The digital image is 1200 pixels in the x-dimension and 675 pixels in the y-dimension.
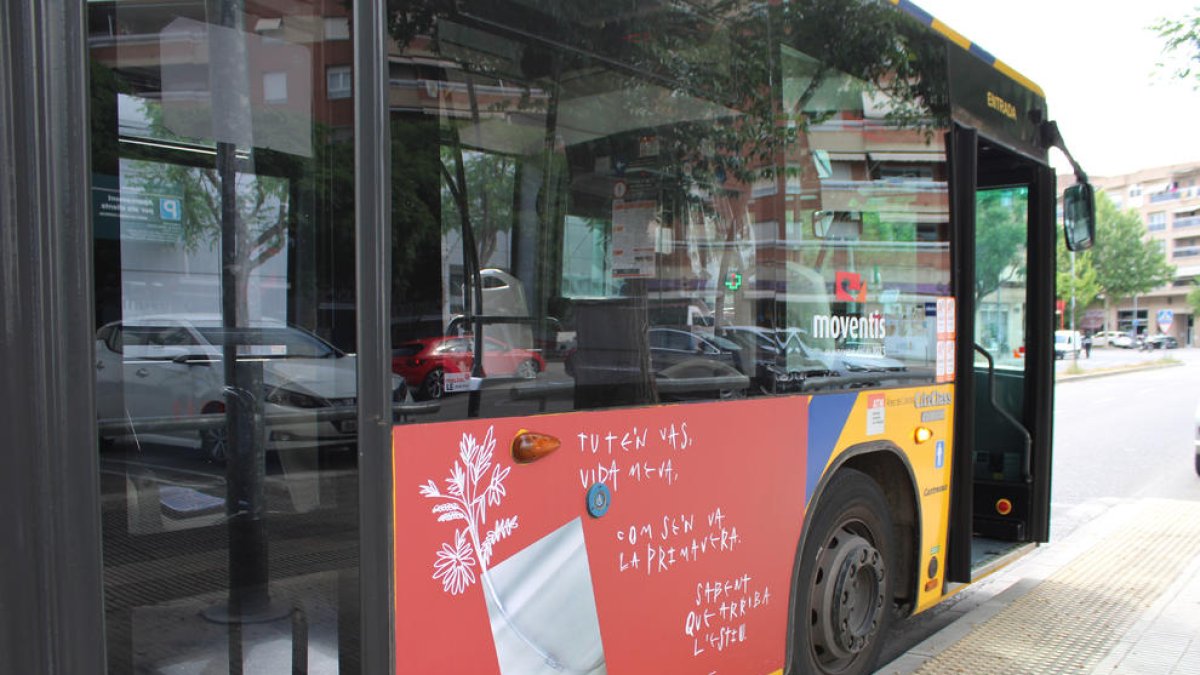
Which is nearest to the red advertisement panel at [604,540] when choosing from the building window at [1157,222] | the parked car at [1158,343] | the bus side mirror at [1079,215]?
the bus side mirror at [1079,215]

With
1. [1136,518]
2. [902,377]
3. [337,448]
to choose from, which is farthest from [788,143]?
[1136,518]

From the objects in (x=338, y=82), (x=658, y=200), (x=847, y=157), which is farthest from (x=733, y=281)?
(x=338, y=82)

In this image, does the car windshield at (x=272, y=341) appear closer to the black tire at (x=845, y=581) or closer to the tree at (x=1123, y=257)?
the black tire at (x=845, y=581)

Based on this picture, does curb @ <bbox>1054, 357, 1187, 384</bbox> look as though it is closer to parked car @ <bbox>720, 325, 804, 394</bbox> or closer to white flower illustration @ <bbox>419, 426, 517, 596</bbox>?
parked car @ <bbox>720, 325, 804, 394</bbox>

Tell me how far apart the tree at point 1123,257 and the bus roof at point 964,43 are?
63178 mm

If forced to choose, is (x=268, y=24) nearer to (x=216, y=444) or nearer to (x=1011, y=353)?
(x=216, y=444)

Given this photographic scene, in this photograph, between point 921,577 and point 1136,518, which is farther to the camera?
point 1136,518

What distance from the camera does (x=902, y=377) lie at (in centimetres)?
390

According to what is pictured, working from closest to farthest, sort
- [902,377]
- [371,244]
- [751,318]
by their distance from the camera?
[371,244]
[751,318]
[902,377]

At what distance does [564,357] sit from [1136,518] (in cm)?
782

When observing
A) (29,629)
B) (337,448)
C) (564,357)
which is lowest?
(29,629)

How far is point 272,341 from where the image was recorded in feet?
6.41

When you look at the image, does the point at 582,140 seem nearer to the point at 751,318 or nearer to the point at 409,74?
the point at 409,74

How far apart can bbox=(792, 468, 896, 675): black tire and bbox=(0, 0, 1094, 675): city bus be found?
9 centimetres
